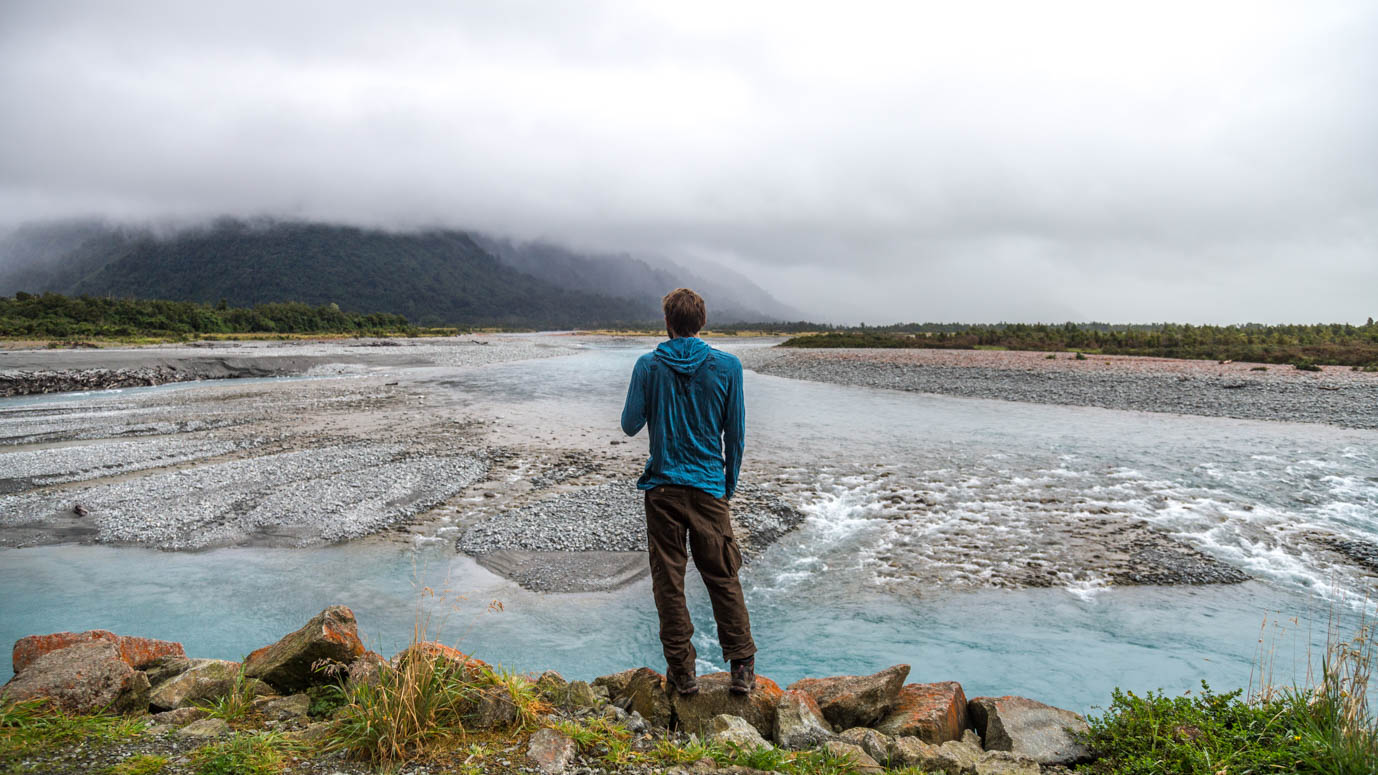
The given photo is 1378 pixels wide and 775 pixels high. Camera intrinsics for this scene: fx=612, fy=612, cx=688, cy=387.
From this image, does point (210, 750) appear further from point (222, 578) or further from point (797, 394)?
point (797, 394)

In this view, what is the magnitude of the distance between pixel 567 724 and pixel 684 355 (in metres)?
2.93

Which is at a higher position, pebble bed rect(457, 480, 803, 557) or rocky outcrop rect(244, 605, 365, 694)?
rocky outcrop rect(244, 605, 365, 694)

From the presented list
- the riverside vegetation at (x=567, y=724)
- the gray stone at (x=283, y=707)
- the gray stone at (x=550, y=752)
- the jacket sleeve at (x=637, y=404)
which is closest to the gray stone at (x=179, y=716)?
the riverside vegetation at (x=567, y=724)

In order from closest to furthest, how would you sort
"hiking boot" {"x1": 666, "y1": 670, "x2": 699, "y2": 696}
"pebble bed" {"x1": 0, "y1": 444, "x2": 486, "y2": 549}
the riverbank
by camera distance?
1. "hiking boot" {"x1": 666, "y1": 670, "x2": 699, "y2": 696}
2. the riverbank
3. "pebble bed" {"x1": 0, "y1": 444, "x2": 486, "y2": 549}

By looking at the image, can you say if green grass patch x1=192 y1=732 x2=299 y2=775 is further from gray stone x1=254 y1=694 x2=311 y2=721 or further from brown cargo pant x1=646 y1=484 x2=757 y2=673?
brown cargo pant x1=646 y1=484 x2=757 y2=673

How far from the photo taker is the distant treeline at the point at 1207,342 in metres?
44.7

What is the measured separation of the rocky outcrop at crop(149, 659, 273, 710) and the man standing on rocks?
3403mm

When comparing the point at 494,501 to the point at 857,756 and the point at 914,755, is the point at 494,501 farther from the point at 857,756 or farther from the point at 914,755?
the point at 914,755

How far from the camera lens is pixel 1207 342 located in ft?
181

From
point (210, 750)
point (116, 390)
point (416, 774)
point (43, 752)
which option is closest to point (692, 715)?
point (416, 774)

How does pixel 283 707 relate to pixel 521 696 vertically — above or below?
below

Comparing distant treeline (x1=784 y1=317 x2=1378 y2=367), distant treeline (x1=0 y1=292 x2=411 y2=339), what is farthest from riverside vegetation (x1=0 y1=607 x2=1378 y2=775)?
distant treeline (x1=0 y1=292 x2=411 y2=339)

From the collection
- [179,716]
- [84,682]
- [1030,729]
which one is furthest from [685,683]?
[84,682]

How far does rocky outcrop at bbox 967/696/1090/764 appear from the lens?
15.5 ft
